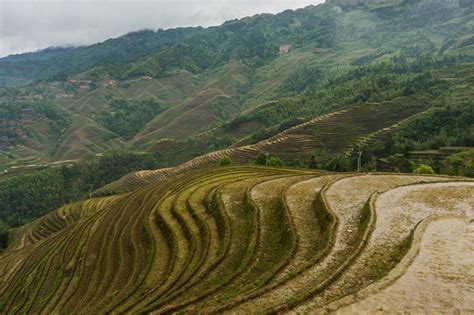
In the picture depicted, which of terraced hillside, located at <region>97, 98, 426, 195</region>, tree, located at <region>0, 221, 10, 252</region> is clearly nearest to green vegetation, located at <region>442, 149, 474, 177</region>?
terraced hillside, located at <region>97, 98, 426, 195</region>

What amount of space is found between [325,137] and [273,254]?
70476 millimetres

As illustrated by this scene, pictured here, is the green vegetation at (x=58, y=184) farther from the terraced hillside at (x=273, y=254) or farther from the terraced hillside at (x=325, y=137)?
the terraced hillside at (x=273, y=254)

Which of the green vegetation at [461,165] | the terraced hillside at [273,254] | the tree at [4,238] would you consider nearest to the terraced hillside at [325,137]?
the green vegetation at [461,165]

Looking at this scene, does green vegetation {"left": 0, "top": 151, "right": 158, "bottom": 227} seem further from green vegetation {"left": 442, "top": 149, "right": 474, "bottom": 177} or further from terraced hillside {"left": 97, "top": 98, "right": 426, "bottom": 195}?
green vegetation {"left": 442, "top": 149, "right": 474, "bottom": 177}

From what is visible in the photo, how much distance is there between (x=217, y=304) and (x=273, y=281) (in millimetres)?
2462

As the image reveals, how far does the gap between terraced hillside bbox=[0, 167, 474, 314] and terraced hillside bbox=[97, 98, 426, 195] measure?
166 ft

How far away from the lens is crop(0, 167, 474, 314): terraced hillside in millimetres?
12887

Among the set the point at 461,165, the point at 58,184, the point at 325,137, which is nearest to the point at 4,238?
the point at 58,184

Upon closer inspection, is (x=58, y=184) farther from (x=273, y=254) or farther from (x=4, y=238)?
(x=273, y=254)

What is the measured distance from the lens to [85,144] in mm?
179000

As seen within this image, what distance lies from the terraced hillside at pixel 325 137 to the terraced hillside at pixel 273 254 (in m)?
50.7

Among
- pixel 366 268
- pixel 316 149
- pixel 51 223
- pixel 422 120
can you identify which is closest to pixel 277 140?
pixel 316 149

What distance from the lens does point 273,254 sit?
17984 millimetres

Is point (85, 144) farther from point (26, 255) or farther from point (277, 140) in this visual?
point (26, 255)
